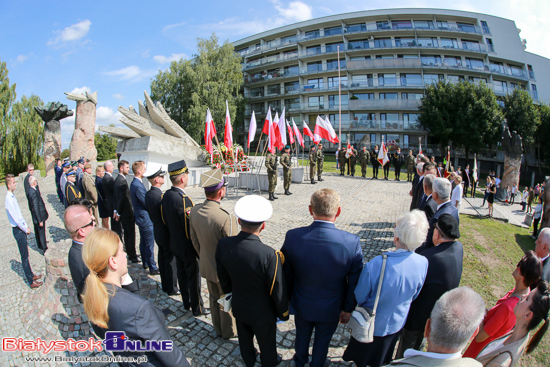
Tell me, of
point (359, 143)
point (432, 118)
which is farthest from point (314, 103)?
point (432, 118)

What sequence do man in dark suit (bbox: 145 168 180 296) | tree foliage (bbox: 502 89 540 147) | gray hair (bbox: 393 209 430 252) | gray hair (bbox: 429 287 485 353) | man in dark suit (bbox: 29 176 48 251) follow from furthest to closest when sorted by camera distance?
tree foliage (bbox: 502 89 540 147), man in dark suit (bbox: 29 176 48 251), man in dark suit (bbox: 145 168 180 296), gray hair (bbox: 393 209 430 252), gray hair (bbox: 429 287 485 353)

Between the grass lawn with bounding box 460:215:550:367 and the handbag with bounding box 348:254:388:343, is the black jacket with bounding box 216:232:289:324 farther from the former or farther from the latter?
the grass lawn with bounding box 460:215:550:367

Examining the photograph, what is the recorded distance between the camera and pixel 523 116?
2739 cm

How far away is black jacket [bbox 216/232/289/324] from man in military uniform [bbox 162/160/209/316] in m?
1.21

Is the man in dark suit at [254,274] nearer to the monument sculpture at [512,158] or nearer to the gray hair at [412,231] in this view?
the gray hair at [412,231]

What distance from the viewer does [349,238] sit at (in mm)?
2223

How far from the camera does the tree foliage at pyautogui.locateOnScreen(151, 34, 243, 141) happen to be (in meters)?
30.4

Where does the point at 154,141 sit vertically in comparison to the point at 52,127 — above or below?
below

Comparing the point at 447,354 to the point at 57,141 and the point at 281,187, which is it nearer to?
the point at 281,187

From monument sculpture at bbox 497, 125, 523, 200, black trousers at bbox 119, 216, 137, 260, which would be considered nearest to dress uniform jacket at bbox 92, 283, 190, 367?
black trousers at bbox 119, 216, 137, 260

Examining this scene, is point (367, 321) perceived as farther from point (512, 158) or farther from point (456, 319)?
point (512, 158)

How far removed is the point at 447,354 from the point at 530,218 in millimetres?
13206

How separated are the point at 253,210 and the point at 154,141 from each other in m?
12.0

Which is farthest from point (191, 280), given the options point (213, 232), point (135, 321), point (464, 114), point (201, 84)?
point (464, 114)
